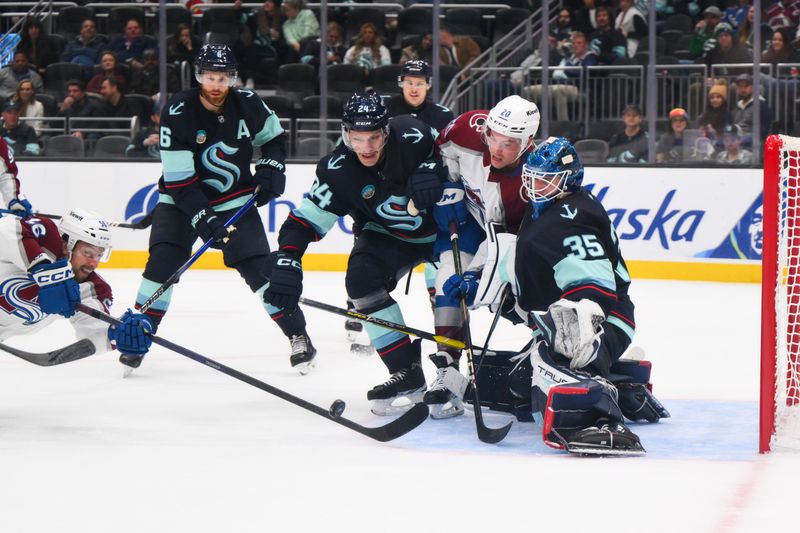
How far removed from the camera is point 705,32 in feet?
26.0

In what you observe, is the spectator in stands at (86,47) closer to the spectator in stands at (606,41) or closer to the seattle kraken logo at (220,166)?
the spectator in stands at (606,41)

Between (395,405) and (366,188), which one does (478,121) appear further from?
(395,405)

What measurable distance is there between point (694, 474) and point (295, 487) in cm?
99

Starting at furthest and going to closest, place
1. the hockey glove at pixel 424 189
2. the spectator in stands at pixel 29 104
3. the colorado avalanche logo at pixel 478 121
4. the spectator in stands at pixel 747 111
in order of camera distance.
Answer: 1. the spectator in stands at pixel 29 104
2. the spectator in stands at pixel 747 111
3. the colorado avalanche logo at pixel 478 121
4. the hockey glove at pixel 424 189

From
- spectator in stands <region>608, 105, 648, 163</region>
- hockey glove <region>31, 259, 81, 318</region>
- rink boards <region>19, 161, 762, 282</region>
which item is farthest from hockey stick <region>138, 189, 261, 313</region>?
Answer: spectator in stands <region>608, 105, 648, 163</region>

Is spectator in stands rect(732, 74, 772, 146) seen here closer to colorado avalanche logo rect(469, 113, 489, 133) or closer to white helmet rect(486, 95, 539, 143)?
colorado avalanche logo rect(469, 113, 489, 133)

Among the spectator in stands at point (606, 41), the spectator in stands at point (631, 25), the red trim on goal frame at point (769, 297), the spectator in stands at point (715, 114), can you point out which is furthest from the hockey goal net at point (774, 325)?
the spectator in stands at point (606, 41)

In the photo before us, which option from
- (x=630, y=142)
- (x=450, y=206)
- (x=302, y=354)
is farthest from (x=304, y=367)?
(x=630, y=142)

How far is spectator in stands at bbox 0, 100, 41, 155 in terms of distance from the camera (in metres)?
8.22

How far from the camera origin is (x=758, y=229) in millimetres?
7117

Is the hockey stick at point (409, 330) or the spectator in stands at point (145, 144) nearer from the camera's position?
the hockey stick at point (409, 330)

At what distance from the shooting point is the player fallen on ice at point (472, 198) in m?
3.56

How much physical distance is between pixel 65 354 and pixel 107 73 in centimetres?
511

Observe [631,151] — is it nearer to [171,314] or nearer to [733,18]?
[733,18]
